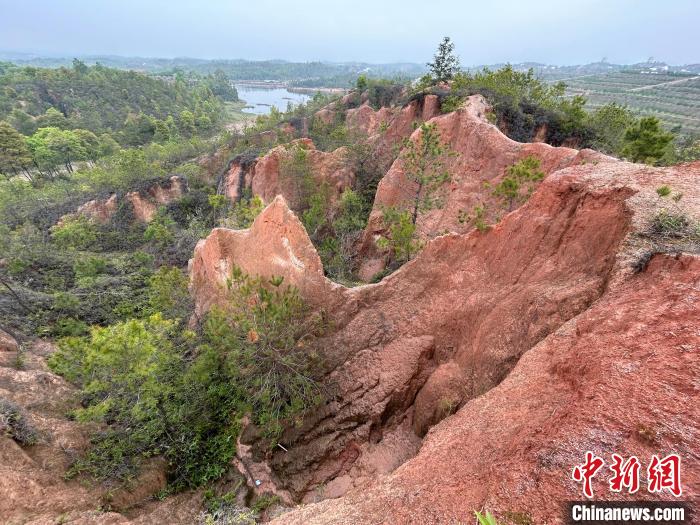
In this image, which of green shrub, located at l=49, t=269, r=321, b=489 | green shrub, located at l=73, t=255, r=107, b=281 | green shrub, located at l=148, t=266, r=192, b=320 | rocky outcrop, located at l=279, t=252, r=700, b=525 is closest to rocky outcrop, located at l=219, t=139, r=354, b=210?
green shrub, located at l=73, t=255, r=107, b=281

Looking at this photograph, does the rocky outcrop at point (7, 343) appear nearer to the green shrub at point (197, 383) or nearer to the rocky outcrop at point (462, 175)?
the green shrub at point (197, 383)

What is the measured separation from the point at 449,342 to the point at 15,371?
610 inches

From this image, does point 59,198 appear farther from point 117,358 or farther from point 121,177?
point 117,358

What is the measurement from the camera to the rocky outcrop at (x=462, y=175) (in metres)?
20.3

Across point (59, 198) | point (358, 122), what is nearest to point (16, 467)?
point (59, 198)

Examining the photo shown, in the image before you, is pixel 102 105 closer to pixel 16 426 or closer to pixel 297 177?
pixel 297 177

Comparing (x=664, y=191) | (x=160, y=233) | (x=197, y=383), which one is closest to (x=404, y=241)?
(x=664, y=191)

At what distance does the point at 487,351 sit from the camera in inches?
371

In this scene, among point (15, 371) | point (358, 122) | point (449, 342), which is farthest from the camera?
point (358, 122)

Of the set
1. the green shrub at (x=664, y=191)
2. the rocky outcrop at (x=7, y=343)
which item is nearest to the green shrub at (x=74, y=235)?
the rocky outcrop at (x=7, y=343)

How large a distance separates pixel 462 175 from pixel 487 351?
15891 millimetres

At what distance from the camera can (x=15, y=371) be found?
12922 millimetres

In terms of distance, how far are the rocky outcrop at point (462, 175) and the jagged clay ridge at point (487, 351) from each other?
13.0ft

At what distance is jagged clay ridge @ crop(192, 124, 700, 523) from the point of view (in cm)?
518
